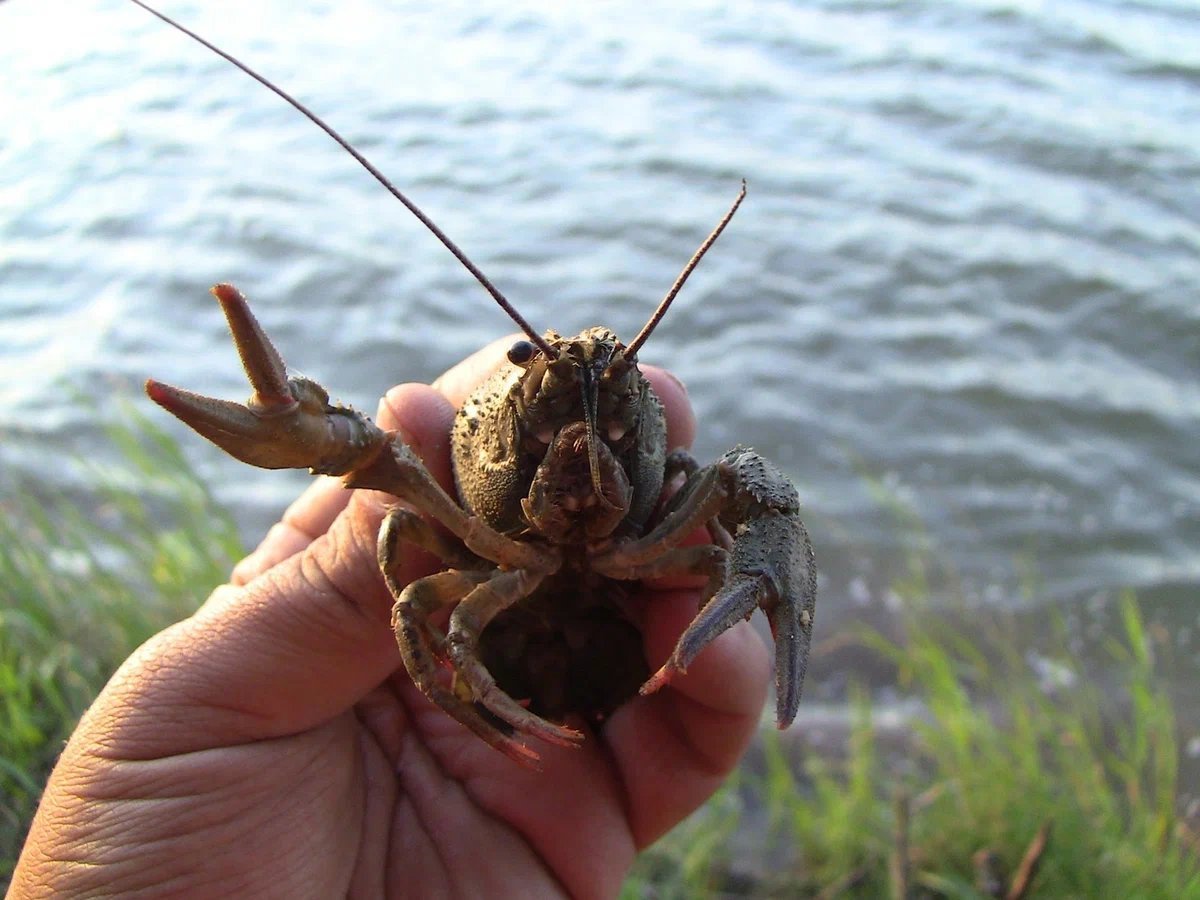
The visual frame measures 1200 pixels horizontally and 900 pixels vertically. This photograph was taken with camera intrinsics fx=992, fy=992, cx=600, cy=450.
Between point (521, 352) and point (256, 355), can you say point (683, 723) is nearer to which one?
point (521, 352)

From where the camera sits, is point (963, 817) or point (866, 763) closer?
point (963, 817)

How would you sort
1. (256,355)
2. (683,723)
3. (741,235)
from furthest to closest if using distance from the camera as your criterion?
(741,235), (683,723), (256,355)

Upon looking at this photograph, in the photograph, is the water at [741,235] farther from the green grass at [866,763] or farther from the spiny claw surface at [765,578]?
the spiny claw surface at [765,578]

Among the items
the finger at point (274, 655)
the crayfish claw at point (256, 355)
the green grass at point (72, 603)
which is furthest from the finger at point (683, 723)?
the green grass at point (72, 603)

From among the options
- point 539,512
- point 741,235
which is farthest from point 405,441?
point 741,235

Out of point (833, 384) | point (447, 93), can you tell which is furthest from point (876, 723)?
point (447, 93)

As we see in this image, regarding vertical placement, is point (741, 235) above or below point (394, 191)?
below
